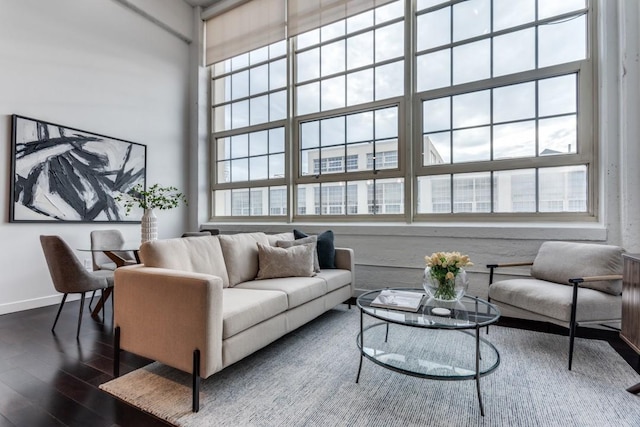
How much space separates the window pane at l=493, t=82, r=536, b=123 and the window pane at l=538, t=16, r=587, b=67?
0.83 ft

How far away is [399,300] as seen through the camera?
1998 millimetres

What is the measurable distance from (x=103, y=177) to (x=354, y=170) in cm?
304

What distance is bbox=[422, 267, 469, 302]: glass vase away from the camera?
6.46ft

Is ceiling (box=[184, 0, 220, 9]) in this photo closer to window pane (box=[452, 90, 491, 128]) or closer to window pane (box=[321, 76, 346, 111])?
window pane (box=[321, 76, 346, 111])

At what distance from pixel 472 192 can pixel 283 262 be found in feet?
6.75

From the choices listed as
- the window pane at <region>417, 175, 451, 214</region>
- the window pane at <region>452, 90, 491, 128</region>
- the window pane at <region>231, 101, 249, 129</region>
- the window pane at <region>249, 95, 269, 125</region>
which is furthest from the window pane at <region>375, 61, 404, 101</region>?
the window pane at <region>231, 101, 249, 129</region>

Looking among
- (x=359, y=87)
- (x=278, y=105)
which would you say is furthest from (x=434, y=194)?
(x=278, y=105)

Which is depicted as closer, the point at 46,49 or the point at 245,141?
the point at 46,49

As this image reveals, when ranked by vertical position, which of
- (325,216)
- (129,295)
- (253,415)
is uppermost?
(325,216)

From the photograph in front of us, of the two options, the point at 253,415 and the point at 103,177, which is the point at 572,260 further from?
the point at 103,177

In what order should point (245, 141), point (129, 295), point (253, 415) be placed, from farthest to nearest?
1. point (245, 141)
2. point (129, 295)
3. point (253, 415)

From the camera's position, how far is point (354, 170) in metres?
3.82

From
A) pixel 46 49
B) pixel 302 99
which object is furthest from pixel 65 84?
pixel 302 99

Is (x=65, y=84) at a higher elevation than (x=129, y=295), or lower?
higher
